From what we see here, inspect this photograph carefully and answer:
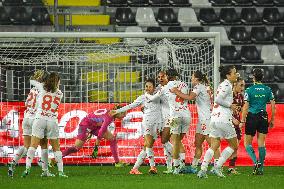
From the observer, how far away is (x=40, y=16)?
21.7 m

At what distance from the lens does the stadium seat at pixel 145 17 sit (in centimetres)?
2248

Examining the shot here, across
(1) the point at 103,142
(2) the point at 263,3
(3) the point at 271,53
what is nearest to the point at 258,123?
(1) the point at 103,142

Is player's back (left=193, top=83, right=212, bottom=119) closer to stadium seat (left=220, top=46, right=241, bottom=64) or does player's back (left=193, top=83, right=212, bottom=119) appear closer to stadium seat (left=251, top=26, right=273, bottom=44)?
stadium seat (left=220, top=46, right=241, bottom=64)

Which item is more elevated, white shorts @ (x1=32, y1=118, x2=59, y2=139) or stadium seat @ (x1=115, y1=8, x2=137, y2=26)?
stadium seat @ (x1=115, y1=8, x2=137, y2=26)

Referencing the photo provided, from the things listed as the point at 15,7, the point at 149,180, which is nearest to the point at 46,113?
the point at 149,180

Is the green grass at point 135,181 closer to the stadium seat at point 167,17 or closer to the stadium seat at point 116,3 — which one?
the stadium seat at point 167,17

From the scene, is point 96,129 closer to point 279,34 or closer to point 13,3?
point 13,3

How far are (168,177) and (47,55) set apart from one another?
17.5 ft

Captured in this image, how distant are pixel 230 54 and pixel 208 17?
53.3 inches

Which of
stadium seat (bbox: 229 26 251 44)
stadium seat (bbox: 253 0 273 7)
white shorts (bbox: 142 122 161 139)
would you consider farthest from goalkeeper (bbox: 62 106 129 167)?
stadium seat (bbox: 253 0 273 7)

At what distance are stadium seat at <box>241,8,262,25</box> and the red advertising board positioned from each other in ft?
21.3

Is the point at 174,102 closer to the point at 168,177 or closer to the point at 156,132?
the point at 156,132

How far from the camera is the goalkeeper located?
15977 millimetres

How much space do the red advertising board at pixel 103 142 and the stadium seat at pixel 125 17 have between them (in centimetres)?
567
